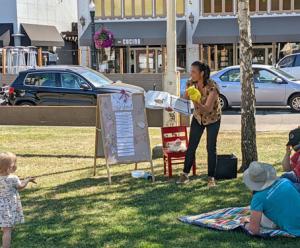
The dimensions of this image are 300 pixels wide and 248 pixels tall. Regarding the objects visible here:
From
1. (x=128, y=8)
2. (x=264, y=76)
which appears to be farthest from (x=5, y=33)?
(x=264, y=76)

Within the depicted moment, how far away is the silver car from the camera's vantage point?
18.5 m

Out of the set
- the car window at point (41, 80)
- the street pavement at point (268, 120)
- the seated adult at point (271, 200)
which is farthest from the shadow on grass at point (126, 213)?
the car window at point (41, 80)

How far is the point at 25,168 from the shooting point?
29.5 ft

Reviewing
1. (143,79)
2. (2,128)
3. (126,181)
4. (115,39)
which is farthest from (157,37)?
(126,181)

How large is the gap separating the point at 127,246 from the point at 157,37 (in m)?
31.6

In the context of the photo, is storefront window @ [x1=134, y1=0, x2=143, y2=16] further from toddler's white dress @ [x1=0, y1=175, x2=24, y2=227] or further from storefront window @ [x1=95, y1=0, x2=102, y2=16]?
toddler's white dress @ [x1=0, y1=175, x2=24, y2=227]

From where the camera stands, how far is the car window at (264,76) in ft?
61.1

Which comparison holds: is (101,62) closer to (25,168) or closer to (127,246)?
(25,168)

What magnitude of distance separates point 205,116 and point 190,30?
1191 inches

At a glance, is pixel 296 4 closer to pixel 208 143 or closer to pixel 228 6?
pixel 228 6

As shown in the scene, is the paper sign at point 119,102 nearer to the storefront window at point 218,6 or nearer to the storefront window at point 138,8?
the storefront window at point 218,6

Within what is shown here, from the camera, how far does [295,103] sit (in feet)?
60.8

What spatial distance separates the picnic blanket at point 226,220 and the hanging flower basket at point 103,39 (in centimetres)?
2970

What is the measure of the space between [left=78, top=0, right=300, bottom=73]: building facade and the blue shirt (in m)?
28.8
